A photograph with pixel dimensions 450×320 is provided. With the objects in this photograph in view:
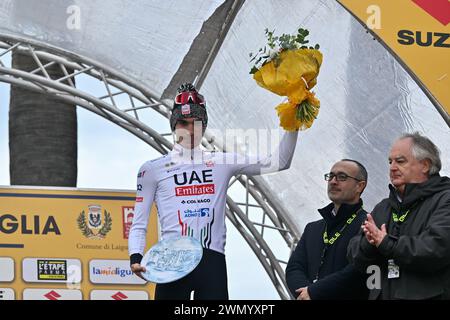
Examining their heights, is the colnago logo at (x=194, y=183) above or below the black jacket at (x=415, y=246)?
above

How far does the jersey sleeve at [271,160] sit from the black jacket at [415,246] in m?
0.58

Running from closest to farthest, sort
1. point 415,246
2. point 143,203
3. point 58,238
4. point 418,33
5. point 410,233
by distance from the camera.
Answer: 1. point 415,246
2. point 410,233
3. point 143,203
4. point 418,33
5. point 58,238

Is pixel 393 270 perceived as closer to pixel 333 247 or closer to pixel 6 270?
pixel 333 247

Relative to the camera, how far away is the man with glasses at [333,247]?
17.4 ft

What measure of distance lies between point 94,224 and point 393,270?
3838 mm

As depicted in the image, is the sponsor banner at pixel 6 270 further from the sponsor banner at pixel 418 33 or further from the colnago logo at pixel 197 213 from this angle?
the sponsor banner at pixel 418 33

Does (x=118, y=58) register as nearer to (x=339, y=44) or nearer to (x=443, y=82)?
(x=339, y=44)

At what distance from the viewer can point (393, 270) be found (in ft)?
15.8

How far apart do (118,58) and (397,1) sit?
2.64 meters

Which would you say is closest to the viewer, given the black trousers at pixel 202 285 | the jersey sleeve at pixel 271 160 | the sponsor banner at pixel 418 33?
the black trousers at pixel 202 285

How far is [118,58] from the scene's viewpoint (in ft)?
28.3

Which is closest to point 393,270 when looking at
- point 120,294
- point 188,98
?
point 188,98

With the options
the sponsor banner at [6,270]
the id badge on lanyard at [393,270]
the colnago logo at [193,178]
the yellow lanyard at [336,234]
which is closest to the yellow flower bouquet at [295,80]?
the colnago logo at [193,178]

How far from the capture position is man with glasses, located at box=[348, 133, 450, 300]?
4637 millimetres
